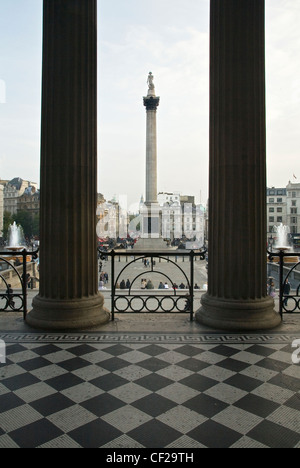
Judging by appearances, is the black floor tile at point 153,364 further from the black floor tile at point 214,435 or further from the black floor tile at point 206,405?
the black floor tile at point 214,435

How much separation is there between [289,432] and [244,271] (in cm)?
288

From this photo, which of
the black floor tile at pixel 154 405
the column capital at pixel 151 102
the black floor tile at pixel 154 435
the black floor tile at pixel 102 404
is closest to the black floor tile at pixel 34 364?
the black floor tile at pixel 102 404

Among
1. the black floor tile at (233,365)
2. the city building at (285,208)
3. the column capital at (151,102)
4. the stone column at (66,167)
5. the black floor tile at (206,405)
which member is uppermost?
the column capital at (151,102)

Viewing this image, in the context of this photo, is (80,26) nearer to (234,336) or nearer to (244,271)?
(244,271)

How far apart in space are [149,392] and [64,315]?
2.32m

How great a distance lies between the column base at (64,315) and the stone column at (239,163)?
164 centimetres

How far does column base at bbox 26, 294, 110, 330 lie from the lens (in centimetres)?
520

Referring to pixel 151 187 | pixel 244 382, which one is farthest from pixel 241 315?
pixel 151 187

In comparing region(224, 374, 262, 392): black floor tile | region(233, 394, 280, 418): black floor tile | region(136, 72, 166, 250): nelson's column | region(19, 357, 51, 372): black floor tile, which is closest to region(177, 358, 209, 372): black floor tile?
region(224, 374, 262, 392): black floor tile

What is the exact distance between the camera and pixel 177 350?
14.4 ft

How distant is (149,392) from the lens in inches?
131

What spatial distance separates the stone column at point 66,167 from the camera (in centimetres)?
531

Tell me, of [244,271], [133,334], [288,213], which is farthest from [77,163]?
[288,213]
